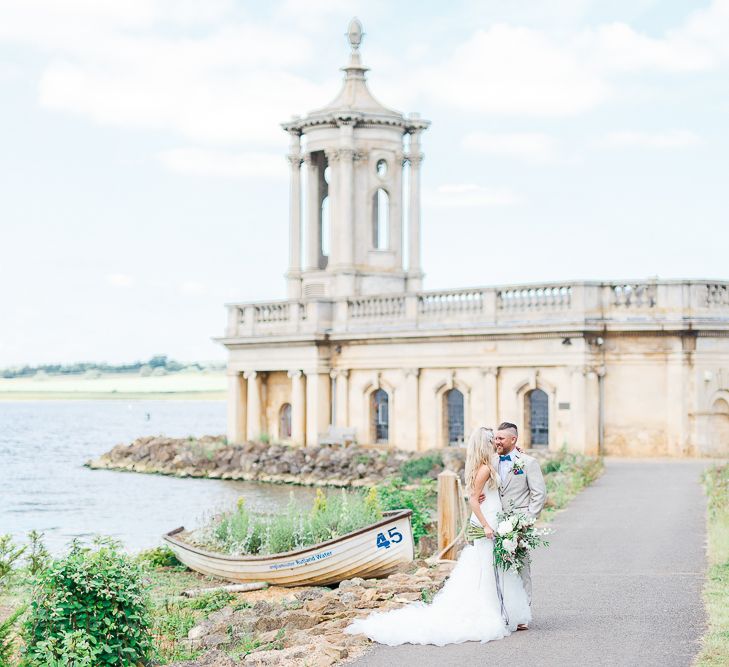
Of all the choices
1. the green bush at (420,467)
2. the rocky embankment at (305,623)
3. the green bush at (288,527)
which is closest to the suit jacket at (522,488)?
the rocky embankment at (305,623)

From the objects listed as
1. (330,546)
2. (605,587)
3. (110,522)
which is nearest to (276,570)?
(330,546)

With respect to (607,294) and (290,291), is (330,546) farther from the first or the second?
(290,291)

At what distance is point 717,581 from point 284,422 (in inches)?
1202

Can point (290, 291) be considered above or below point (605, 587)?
above

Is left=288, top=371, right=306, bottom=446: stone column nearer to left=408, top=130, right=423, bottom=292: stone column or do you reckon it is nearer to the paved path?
left=408, top=130, right=423, bottom=292: stone column

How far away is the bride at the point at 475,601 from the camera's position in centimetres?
1235

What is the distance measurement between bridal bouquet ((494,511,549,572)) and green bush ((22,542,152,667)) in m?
3.50

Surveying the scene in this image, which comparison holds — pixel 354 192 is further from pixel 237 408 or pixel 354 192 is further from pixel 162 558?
pixel 162 558

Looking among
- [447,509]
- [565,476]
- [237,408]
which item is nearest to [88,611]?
[447,509]

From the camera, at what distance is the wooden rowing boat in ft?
57.4

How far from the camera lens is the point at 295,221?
46469 mm

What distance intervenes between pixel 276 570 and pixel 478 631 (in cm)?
691

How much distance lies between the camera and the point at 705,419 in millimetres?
35094

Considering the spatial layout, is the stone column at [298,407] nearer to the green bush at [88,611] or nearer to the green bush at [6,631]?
the green bush at [88,611]
